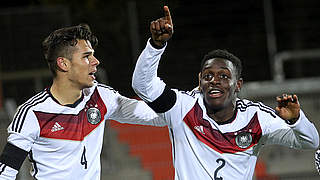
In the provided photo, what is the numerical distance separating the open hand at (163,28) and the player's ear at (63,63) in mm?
820

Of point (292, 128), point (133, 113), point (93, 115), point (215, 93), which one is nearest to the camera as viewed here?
point (292, 128)

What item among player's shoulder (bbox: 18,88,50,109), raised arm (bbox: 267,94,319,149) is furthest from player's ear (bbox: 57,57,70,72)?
raised arm (bbox: 267,94,319,149)

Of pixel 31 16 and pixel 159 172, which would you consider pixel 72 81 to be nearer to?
pixel 159 172

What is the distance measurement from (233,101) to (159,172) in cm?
418

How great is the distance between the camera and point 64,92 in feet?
13.7

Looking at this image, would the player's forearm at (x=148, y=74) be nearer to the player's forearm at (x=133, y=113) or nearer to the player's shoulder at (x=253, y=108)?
the player's forearm at (x=133, y=113)

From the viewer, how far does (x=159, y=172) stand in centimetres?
817

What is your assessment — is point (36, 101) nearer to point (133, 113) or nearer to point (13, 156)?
point (13, 156)

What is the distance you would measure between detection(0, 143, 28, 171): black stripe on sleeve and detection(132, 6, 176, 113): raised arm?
2.73ft

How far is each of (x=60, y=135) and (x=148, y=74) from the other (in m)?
0.78

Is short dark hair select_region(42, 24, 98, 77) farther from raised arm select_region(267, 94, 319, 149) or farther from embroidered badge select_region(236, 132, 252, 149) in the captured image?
raised arm select_region(267, 94, 319, 149)

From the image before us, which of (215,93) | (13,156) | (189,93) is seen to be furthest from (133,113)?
(13,156)

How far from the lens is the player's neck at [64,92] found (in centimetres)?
416

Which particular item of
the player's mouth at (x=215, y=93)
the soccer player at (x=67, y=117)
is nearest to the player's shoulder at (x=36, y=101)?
the soccer player at (x=67, y=117)
